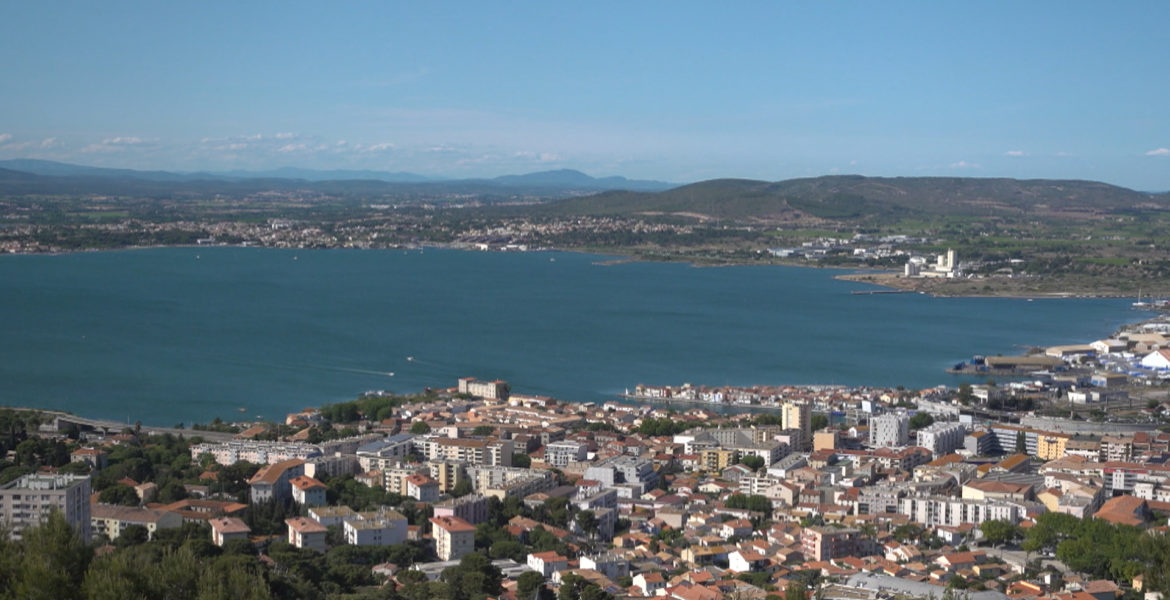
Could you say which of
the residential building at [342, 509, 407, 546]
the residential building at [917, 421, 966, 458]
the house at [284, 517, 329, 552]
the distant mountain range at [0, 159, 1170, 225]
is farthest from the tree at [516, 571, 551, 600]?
the distant mountain range at [0, 159, 1170, 225]

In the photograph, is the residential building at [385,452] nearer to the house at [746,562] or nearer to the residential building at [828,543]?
the house at [746,562]

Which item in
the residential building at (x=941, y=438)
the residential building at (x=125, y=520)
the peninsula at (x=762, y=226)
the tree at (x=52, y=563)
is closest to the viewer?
the tree at (x=52, y=563)

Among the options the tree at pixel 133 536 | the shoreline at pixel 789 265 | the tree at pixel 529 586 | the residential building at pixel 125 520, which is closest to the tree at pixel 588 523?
the tree at pixel 529 586

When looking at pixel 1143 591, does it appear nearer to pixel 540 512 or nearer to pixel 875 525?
pixel 875 525

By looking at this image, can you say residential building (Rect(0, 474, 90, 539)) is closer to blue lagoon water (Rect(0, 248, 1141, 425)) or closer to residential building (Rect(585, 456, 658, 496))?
residential building (Rect(585, 456, 658, 496))

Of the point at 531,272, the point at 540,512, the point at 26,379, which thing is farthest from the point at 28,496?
the point at 531,272

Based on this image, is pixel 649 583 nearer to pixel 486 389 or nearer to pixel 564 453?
pixel 564 453
